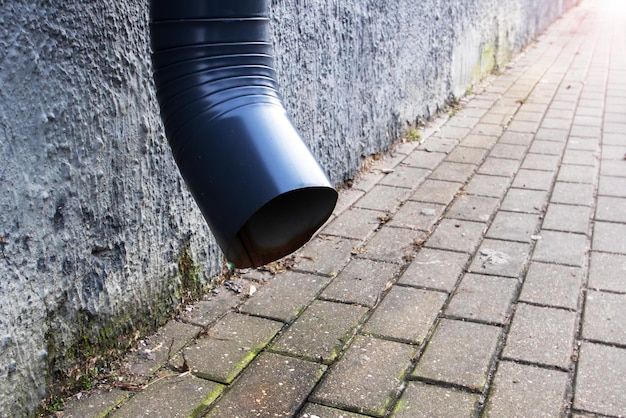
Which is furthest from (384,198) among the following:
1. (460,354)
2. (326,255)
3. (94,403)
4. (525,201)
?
(94,403)

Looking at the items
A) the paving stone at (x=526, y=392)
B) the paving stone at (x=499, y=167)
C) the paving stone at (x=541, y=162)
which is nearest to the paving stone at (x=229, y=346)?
the paving stone at (x=526, y=392)

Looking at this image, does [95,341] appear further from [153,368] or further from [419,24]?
[419,24]

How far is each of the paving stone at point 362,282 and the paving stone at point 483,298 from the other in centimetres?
29

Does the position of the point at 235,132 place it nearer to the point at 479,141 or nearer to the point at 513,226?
the point at 513,226

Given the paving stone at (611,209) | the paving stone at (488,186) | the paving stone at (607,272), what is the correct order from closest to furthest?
the paving stone at (607,272)
the paving stone at (611,209)
the paving stone at (488,186)

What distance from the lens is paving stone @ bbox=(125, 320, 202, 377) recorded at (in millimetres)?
2193

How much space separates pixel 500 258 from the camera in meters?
3.02

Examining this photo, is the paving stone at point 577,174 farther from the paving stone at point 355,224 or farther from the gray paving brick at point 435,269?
the gray paving brick at point 435,269

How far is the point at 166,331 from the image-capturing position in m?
2.41

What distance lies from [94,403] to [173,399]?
23 cm

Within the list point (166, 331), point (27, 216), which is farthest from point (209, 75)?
point (166, 331)

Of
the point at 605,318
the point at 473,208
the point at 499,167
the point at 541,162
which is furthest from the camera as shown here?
the point at 541,162

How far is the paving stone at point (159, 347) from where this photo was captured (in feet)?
7.20

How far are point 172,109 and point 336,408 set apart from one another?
0.96 meters
